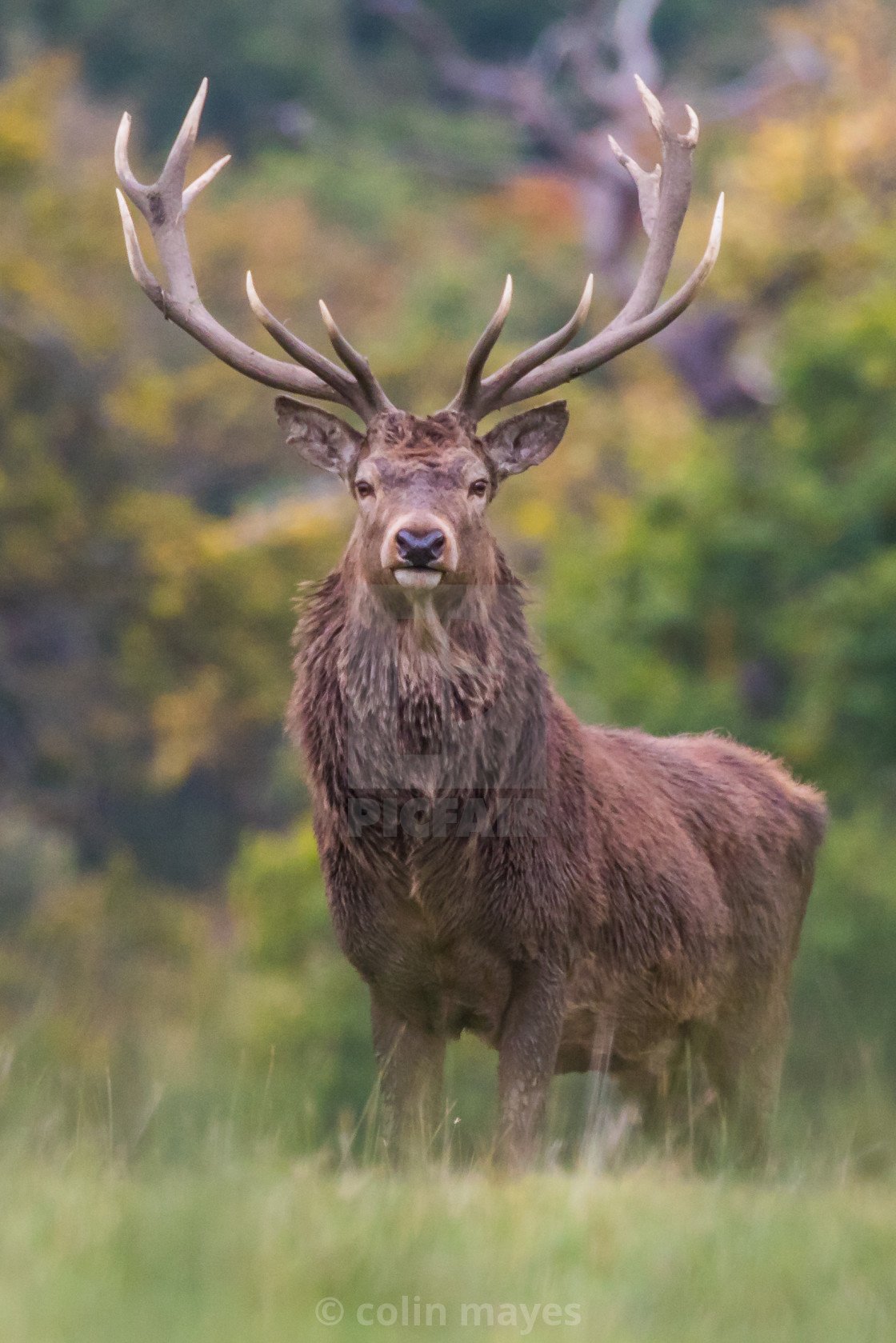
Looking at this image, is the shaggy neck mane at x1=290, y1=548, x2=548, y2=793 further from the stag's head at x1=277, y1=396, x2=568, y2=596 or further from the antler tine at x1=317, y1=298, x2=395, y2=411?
the antler tine at x1=317, y1=298, x2=395, y2=411

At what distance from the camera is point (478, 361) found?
685 centimetres

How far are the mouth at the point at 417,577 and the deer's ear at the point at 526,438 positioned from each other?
776 mm

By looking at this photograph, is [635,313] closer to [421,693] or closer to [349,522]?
[421,693]

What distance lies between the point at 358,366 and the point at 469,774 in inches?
47.5

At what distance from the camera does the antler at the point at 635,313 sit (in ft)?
23.1

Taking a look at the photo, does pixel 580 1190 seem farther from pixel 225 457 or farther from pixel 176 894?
pixel 225 457

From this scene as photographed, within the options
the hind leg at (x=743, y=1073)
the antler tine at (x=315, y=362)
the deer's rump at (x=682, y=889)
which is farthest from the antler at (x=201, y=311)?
the hind leg at (x=743, y=1073)

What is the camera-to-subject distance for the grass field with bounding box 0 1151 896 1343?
14.4 feet

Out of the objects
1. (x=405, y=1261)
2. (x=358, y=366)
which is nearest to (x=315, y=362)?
(x=358, y=366)

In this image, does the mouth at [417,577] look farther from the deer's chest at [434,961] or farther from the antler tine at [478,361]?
the deer's chest at [434,961]

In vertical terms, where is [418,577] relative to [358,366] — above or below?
below

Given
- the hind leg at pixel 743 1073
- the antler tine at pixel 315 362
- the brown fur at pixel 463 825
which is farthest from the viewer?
the hind leg at pixel 743 1073

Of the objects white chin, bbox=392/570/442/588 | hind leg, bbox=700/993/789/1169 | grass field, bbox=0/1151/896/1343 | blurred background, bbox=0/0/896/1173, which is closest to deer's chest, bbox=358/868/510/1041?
white chin, bbox=392/570/442/588

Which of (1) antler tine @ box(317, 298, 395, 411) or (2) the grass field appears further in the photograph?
(1) antler tine @ box(317, 298, 395, 411)
